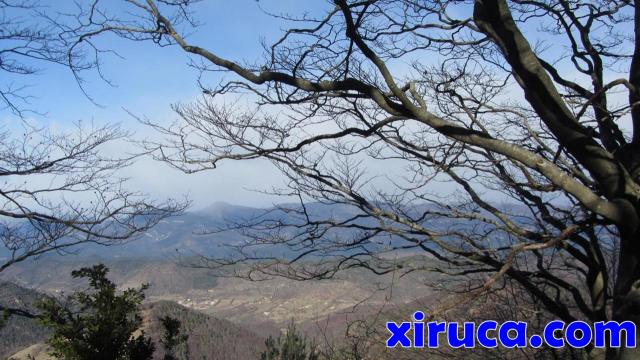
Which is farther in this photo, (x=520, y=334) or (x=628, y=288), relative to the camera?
(x=520, y=334)

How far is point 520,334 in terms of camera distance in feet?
14.0

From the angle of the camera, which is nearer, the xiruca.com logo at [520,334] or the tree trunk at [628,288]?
the tree trunk at [628,288]

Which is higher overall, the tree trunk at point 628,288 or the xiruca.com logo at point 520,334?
the tree trunk at point 628,288

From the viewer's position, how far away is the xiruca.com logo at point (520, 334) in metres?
2.90

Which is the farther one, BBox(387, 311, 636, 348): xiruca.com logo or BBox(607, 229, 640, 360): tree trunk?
BBox(387, 311, 636, 348): xiruca.com logo

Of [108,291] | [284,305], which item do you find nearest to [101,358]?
[108,291]

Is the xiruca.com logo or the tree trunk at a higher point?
the tree trunk

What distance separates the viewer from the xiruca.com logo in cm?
290

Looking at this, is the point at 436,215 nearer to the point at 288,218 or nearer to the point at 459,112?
the point at 459,112

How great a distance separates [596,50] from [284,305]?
11933 cm

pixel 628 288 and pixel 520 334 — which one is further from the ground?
pixel 628 288

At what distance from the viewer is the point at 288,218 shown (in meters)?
5.24

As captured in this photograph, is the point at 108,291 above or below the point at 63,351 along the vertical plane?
above

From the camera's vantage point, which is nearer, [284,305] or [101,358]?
Result: [101,358]
